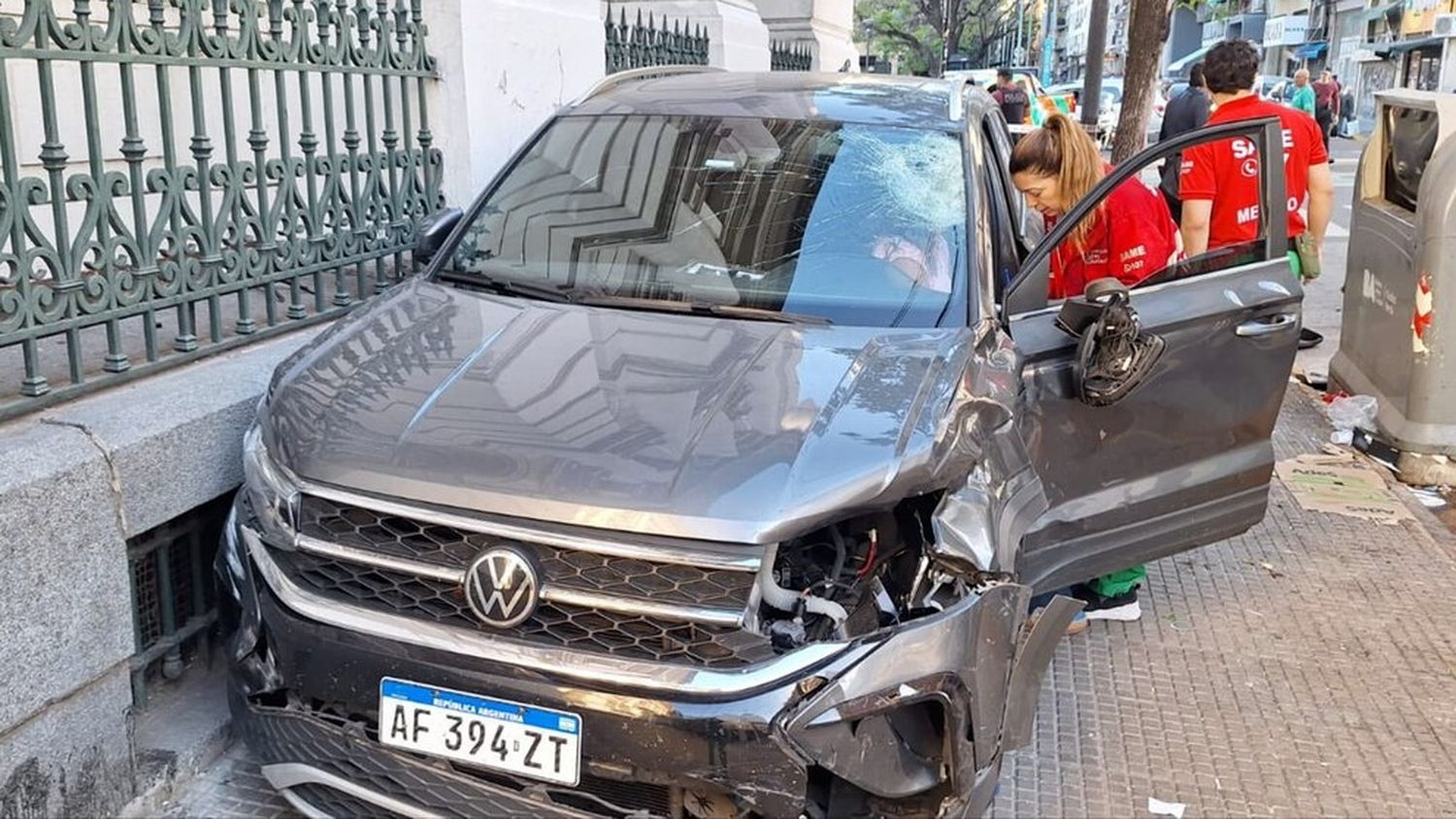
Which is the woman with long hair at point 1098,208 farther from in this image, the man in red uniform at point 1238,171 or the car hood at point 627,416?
the car hood at point 627,416

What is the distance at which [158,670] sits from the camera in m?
3.61

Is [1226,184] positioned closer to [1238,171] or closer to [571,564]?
[1238,171]

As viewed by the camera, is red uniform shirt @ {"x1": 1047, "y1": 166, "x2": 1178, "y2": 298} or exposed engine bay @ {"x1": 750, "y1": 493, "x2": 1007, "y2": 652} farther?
red uniform shirt @ {"x1": 1047, "y1": 166, "x2": 1178, "y2": 298}

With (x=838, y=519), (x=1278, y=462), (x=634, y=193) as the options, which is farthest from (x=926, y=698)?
(x=1278, y=462)

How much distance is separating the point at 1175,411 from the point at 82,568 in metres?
3.21

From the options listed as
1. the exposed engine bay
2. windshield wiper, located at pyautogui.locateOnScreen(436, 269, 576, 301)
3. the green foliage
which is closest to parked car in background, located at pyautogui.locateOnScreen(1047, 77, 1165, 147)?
the green foliage

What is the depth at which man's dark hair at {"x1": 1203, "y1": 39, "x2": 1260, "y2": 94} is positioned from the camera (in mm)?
6195

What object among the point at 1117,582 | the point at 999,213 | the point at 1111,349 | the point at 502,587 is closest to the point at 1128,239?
the point at 999,213

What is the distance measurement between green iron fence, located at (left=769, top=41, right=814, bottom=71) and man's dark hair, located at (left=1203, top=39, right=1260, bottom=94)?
6290mm

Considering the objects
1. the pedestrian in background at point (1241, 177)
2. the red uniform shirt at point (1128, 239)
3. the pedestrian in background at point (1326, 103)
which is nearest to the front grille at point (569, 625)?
the red uniform shirt at point (1128, 239)

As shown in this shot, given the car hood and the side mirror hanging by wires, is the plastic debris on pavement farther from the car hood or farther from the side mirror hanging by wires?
the car hood

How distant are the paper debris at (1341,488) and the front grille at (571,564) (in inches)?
166

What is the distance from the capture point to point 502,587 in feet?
8.62

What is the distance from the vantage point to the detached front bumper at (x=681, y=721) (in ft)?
8.23
